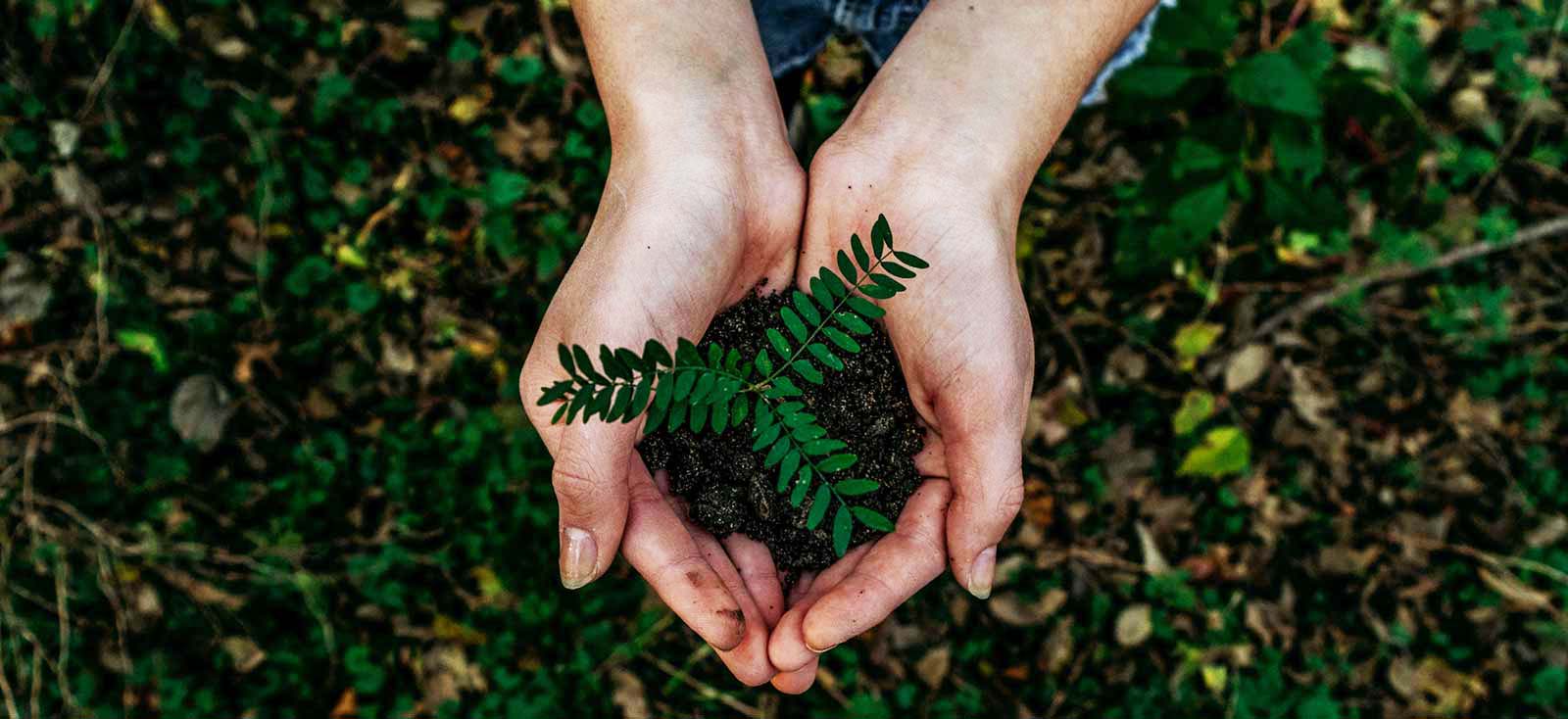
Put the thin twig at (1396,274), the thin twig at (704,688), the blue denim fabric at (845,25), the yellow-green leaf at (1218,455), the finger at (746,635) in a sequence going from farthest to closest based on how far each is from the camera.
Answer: the thin twig at (1396,274)
the yellow-green leaf at (1218,455)
the thin twig at (704,688)
the blue denim fabric at (845,25)
the finger at (746,635)

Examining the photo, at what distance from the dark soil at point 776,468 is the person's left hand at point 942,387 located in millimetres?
63

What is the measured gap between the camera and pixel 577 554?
2402 millimetres

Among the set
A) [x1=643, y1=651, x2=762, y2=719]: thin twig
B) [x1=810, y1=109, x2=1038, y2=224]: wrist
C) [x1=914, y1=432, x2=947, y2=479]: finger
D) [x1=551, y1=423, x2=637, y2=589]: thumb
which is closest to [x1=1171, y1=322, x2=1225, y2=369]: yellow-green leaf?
[x1=810, y1=109, x2=1038, y2=224]: wrist

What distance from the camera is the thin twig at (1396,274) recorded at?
155 inches

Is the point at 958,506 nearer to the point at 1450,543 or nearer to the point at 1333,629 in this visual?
the point at 1333,629

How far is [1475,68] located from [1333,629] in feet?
7.88

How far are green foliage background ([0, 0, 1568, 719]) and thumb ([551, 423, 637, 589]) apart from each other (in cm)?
136

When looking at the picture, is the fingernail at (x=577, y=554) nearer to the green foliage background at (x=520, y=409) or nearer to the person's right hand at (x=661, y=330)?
the person's right hand at (x=661, y=330)

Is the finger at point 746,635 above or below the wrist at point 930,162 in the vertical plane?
below

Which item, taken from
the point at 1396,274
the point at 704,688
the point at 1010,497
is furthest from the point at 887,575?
the point at 1396,274

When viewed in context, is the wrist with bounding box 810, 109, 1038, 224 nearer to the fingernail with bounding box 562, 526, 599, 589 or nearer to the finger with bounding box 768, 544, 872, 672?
the finger with bounding box 768, 544, 872, 672

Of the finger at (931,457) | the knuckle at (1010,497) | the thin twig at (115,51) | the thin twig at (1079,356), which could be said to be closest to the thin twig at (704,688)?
the finger at (931,457)

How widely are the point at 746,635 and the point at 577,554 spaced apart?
1.54 feet

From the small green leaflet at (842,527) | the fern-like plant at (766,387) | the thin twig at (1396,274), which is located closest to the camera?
the fern-like plant at (766,387)
